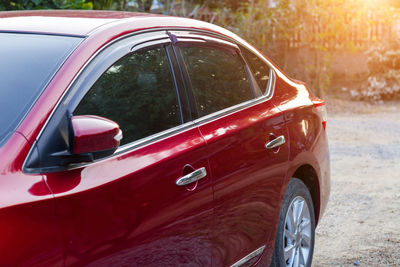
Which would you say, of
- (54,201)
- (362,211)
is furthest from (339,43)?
(54,201)

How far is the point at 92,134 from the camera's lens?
2.54m

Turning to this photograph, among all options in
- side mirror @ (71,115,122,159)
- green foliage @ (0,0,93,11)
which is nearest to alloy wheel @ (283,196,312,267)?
side mirror @ (71,115,122,159)

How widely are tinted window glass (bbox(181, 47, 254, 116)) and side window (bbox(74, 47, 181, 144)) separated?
0.23 m

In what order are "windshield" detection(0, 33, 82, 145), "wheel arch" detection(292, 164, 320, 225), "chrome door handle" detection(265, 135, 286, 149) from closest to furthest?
1. "windshield" detection(0, 33, 82, 145)
2. "chrome door handle" detection(265, 135, 286, 149)
3. "wheel arch" detection(292, 164, 320, 225)

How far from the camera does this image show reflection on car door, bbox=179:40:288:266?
349 centimetres

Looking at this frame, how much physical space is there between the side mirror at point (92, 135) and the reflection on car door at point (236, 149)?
87cm

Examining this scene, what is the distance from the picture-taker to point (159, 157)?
9.96ft

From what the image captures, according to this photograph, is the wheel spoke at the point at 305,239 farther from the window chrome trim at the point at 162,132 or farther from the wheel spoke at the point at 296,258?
the window chrome trim at the point at 162,132

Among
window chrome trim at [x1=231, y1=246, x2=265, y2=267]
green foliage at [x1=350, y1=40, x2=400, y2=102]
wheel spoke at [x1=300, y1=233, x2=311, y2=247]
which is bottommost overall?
green foliage at [x1=350, y1=40, x2=400, y2=102]

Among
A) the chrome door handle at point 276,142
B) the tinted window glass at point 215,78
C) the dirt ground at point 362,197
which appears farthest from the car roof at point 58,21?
the dirt ground at point 362,197

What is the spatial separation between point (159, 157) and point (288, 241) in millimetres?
1653

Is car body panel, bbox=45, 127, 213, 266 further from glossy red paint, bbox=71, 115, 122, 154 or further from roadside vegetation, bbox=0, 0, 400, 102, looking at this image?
roadside vegetation, bbox=0, 0, 400, 102

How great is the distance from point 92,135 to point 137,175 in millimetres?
378

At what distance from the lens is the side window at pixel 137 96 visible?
2914mm
